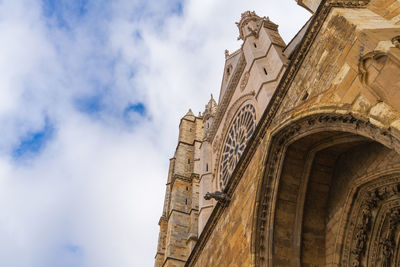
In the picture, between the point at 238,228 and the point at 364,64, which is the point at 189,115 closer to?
the point at 238,228

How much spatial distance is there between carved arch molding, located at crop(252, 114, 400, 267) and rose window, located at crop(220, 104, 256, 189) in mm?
5509

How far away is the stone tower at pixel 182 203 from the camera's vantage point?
13453 millimetres

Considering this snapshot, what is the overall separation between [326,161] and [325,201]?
0.59 meters

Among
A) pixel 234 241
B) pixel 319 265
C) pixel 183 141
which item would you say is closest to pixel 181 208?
pixel 183 141

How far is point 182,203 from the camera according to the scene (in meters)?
15.9

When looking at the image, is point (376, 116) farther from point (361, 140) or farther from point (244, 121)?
point (244, 121)

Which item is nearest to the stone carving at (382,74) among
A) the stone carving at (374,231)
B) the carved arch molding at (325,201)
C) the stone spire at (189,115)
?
the carved arch molding at (325,201)

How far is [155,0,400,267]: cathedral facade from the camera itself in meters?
3.21

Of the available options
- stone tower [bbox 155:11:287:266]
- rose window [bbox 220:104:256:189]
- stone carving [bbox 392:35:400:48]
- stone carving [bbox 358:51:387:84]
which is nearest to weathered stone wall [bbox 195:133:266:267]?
stone carving [bbox 358:51:387:84]

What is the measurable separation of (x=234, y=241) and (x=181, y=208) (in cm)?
1013

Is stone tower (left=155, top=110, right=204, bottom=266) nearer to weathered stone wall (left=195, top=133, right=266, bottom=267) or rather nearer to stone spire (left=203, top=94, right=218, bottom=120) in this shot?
stone spire (left=203, top=94, right=218, bottom=120)

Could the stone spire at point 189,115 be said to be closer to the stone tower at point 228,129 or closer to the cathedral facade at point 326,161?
the stone tower at point 228,129

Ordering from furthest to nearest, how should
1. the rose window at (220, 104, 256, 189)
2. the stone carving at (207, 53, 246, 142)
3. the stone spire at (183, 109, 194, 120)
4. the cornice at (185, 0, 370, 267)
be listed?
the stone spire at (183, 109, 194, 120) → the stone carving at (207, 53, 246, 142) → the rose window at (220, 104, 256, 189) → the cornice at (185, 0, 370, 267)

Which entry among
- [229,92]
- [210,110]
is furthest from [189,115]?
[229,92]
